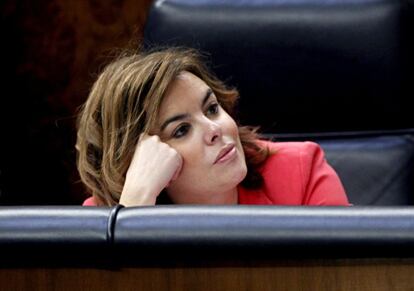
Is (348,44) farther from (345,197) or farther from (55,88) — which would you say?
(55,88)

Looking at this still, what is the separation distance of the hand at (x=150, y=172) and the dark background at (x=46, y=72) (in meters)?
1.35

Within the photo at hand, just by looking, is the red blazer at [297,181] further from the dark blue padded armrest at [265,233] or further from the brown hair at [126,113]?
the dark blue padded armrest at [265,233]

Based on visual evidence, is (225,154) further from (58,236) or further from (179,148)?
(58,236)

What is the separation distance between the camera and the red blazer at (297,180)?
178 centimetres

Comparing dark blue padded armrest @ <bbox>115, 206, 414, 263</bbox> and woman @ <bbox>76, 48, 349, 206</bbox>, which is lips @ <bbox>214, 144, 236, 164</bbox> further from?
dark blue padded armrest @ <bbox>115, 206, 414, 263</bbox>

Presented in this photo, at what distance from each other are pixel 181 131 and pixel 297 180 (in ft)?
0.86

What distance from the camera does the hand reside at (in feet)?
5.42

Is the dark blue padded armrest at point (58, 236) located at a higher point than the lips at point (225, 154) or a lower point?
higher

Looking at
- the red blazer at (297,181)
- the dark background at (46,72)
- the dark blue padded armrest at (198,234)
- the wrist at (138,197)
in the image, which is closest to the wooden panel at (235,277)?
the dark blue padded armrest at (198,234)

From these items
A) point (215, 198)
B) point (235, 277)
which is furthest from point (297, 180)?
point (235, 277)

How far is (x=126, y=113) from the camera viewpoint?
1.72m

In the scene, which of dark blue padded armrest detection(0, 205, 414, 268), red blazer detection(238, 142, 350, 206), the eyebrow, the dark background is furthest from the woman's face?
the dark background

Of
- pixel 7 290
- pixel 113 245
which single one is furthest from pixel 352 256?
pixel 7 290

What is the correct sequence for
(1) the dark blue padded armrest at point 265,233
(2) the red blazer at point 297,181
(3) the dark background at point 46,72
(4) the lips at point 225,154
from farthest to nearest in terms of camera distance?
(3) the dark background at point 46,72, (2) the red blazer at point 297,181, (4) the lips at point 225,154, (1) the dark blue padded armrest at point 265,233
